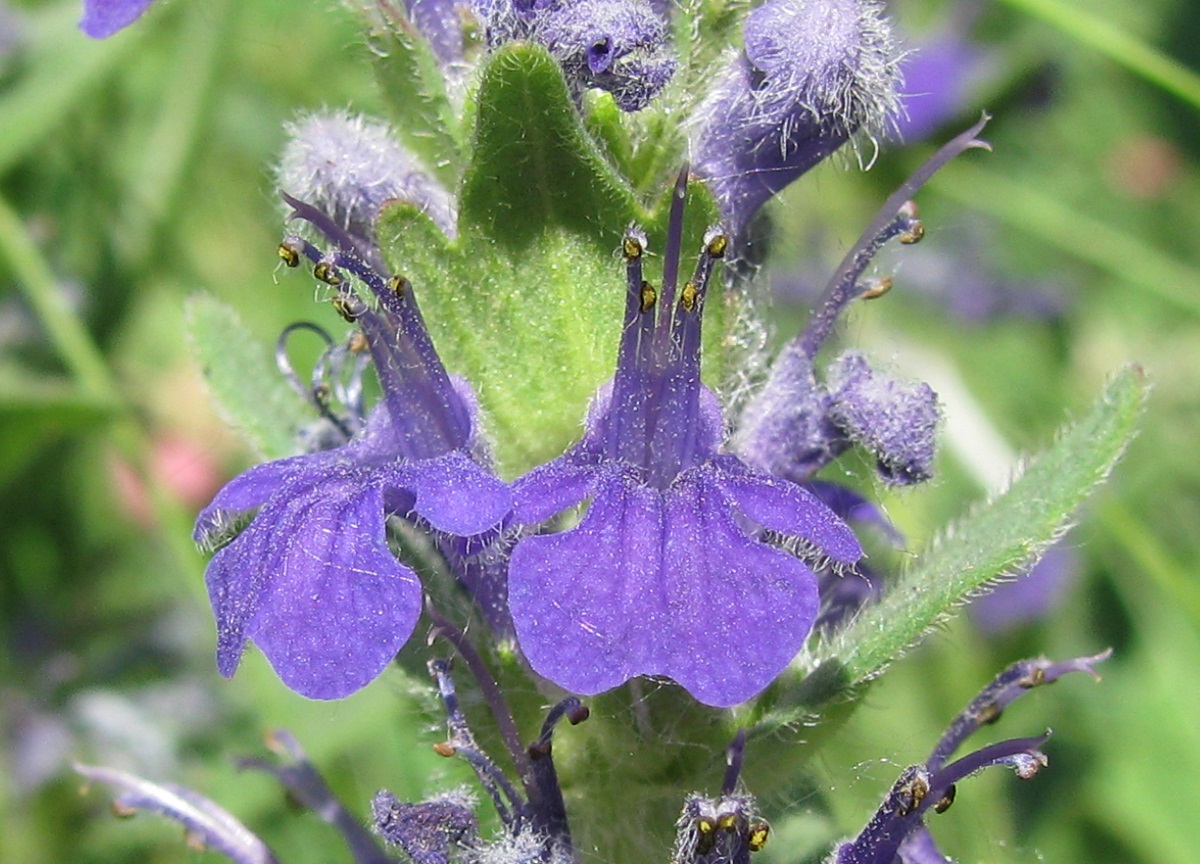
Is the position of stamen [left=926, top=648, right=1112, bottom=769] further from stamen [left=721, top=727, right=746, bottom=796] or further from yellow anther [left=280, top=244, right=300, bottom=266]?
yellow anther [left=280, top=244, right=300, bottom=266]

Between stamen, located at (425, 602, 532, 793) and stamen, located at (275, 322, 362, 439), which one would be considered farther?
stamen, located at (275, 322, 362, 439)

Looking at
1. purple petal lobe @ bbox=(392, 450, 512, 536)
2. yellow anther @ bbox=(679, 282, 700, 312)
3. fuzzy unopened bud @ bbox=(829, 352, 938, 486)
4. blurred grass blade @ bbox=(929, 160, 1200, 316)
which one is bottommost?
blurred grass blade @ bbox=(929, 160, 1200, 316)

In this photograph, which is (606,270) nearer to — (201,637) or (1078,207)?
(201,637)

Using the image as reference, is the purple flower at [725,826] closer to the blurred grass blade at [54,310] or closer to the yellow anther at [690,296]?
the yellow anther at [690,296]

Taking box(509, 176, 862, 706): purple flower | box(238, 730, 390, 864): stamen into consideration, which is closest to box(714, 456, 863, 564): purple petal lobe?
box(509, 176, 862, 706): purple flower

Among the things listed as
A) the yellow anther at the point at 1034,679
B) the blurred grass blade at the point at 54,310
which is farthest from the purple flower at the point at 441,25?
the blurred grass blade at the point at 54,310

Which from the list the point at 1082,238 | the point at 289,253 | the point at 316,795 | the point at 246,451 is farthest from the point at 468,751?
the point at 1082,238

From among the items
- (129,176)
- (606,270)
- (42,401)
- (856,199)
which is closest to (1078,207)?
(856,199)

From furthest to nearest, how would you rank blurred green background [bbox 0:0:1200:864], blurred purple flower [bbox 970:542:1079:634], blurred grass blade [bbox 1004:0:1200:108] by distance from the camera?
1. blurred purple flower [bbox 970:542:1079:634]
2. blurred green background [bbox 0:0:1200:864]
3. blurred grass blade [bbox 1004:0:1200:108]
